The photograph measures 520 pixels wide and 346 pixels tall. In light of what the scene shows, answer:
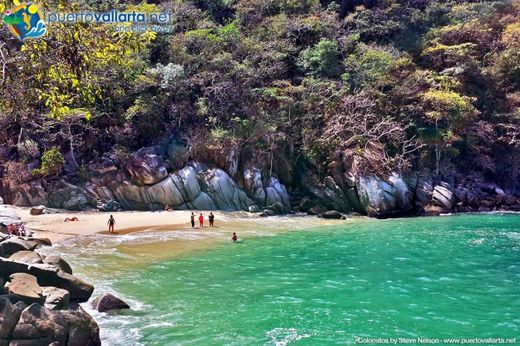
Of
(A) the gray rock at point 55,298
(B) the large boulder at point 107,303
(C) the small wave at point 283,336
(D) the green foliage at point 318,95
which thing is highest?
(D) the green foliage at point 318,95

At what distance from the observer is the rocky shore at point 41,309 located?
899 cm

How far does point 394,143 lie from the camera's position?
123 feet

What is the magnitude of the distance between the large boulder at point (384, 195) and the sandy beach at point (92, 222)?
44.0ft

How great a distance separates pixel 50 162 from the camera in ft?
107

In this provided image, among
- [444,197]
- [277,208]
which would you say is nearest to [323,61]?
[277,208]

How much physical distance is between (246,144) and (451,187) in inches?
729

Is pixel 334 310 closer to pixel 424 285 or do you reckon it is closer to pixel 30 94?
pixel 424 285

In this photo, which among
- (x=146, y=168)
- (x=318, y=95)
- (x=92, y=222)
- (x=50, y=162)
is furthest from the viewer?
(x=318, y=95)

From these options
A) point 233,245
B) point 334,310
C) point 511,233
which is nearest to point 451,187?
point 511,233

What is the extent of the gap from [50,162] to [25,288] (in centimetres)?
2491

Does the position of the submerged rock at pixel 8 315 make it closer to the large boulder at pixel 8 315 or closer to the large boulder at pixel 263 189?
the large boulder at pixel 8 315

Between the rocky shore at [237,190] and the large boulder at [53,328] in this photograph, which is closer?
the large boulder at [53,328]

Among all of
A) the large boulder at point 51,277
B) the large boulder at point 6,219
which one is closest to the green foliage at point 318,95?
the large boulder at point 6,219

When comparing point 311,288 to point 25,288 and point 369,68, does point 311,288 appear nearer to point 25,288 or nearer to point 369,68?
point 25,288
